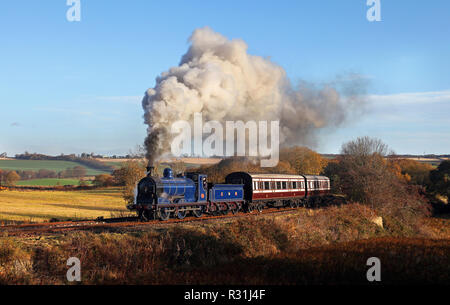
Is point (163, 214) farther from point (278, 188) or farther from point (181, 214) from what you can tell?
point (278, 188)

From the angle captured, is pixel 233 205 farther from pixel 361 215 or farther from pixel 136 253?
pixel 136 253

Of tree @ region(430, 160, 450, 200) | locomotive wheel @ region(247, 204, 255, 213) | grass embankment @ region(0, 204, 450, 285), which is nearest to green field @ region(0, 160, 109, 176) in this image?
tree @ region(430, 160, 450, 200)

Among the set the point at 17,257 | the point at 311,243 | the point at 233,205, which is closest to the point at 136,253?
the point at 17,257

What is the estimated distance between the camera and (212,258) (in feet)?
49.4

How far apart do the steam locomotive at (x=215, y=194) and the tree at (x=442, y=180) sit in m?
30.8

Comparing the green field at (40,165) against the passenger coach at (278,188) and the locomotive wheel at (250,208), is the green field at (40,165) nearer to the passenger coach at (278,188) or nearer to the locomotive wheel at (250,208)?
the passenger coach at (278,188)

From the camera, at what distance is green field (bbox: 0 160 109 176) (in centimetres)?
10745

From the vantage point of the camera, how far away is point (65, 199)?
186 feet

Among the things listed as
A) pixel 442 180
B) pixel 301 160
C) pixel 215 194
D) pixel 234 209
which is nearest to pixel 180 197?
pixel 215 194

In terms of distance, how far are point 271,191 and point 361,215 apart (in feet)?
22.9

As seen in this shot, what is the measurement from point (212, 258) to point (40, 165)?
369 ft

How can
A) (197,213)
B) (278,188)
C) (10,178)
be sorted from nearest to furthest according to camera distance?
(197,213) < (278,188) < (10,178)

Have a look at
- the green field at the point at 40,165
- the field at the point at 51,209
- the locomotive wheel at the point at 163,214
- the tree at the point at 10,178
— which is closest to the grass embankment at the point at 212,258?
the locomotive wheel at the point at 163,214
